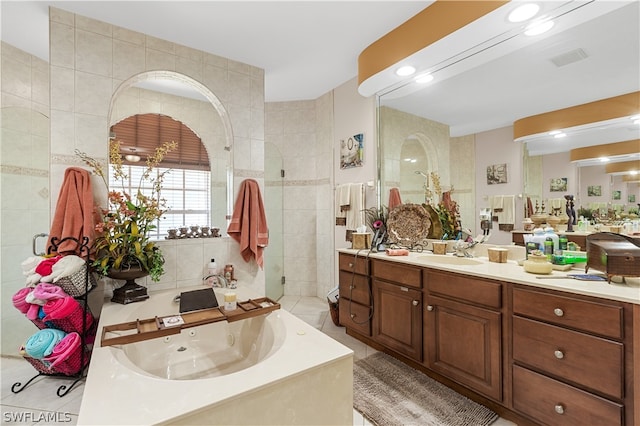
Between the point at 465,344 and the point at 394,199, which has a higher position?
the point at 394,199

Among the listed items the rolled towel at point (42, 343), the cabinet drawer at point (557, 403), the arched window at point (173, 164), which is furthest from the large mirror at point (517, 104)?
the rolled towel at point (42, 343)

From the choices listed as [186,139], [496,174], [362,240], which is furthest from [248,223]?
[496,174]

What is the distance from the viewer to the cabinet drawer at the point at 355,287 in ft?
8.49

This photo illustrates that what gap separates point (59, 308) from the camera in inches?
71.2

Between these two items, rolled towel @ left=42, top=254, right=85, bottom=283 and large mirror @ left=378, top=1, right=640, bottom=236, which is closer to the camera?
large mirror @ left=378, top=1, right=640, bottom=236

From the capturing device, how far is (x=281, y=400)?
3.75 feet

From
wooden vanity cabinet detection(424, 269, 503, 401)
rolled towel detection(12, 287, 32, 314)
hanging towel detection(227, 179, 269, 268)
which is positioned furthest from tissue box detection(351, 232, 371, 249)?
rolled towel detection(12, 287, 32, 314)

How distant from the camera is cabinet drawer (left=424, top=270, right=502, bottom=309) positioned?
1.68 metres

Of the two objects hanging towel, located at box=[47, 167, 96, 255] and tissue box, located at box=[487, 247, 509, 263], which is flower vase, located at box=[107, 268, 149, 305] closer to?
hanging towel, located at box=[47, 167, 96, 255]

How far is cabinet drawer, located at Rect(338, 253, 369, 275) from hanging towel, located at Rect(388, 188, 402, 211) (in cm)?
62

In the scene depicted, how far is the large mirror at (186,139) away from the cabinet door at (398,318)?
2.02 metres

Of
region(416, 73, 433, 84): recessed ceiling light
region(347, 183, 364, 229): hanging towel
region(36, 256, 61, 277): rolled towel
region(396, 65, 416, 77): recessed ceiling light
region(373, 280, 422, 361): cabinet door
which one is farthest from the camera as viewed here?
region(347, 183, 364, 229): hanging towel

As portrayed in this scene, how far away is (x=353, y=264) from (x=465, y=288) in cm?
108

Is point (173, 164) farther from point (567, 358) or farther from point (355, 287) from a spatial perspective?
point (567, 358)
